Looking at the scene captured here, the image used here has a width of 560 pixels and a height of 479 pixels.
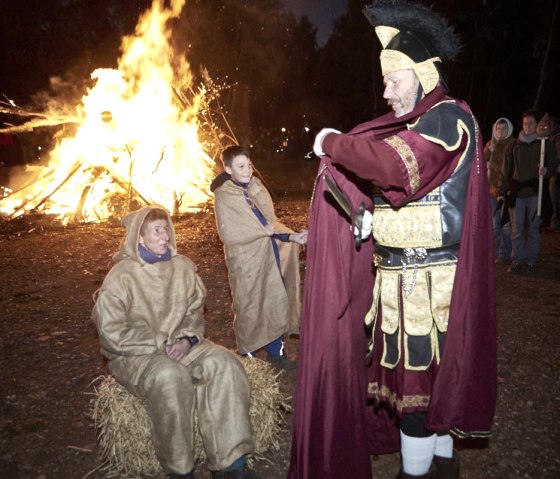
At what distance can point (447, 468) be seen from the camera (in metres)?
2.72

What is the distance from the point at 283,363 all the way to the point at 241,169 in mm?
1926

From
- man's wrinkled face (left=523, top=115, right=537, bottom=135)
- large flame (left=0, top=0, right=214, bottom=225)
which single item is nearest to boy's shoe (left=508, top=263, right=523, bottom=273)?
man's wrinkled face (left=523, top=115, right=537, bottom=135)

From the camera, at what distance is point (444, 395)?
2.40 m

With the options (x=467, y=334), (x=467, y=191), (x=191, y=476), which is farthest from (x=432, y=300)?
(x=191, y=476)

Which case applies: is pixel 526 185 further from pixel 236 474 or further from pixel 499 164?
pixel 236 474

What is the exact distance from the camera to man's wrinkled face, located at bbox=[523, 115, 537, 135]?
289 inches

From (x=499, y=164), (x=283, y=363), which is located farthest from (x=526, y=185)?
(x=283, y=363)

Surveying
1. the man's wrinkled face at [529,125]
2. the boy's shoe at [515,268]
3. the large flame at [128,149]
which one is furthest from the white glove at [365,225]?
the large flame at [128,149]

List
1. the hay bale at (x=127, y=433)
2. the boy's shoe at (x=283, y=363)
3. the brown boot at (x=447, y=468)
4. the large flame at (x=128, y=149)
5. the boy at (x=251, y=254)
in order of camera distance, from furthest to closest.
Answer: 1. the large flame at (x=128, y=149)
2. the boy's shoe at (x=283, y=363)
3. the boy at (x=251, y=254)
4. the hay bale at (x=127, y=433)
5. the brown boot at (x=447, y=468)

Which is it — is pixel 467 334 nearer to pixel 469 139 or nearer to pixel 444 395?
pixel 444 395

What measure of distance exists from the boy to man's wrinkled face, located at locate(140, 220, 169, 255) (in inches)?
40.9

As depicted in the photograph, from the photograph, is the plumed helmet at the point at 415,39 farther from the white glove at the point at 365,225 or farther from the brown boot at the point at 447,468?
the brown boot at the point at 447,468

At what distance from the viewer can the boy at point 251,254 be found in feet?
13.9

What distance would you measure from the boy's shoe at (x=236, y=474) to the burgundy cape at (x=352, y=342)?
14.3 inches
